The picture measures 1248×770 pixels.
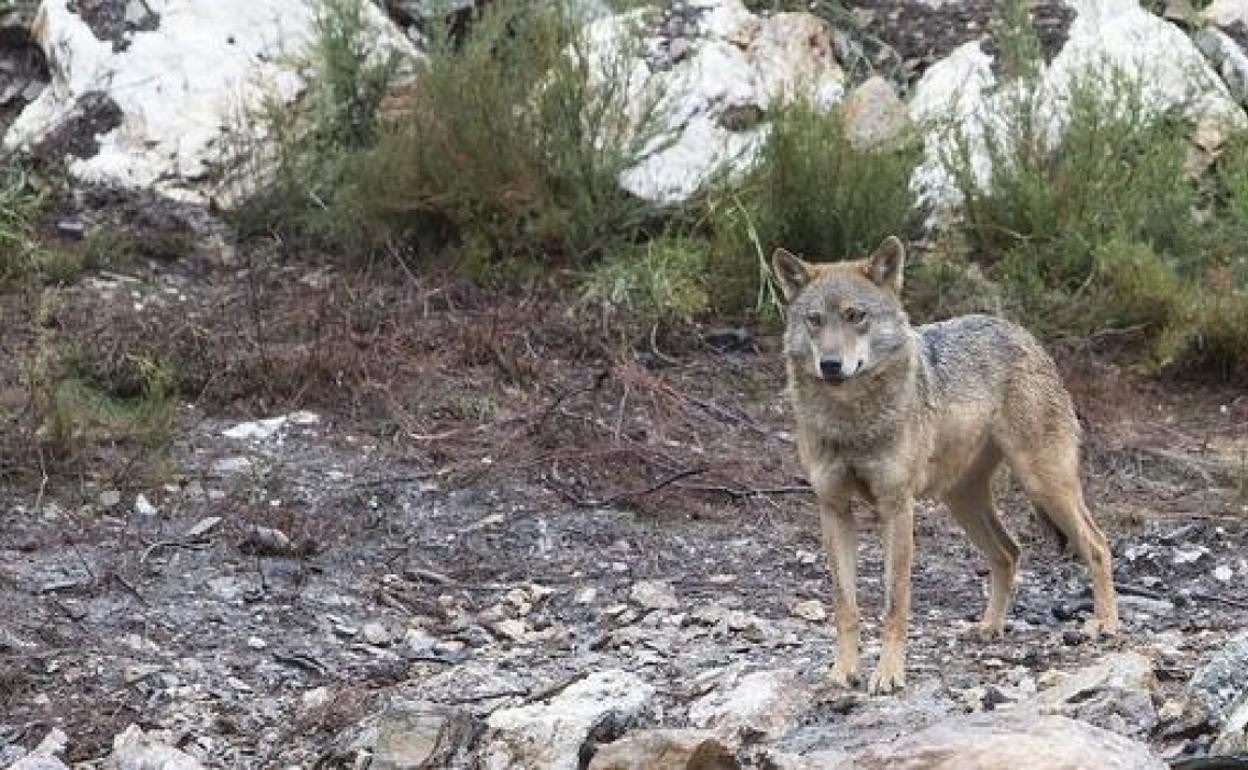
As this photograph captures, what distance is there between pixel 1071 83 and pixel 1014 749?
283 inches

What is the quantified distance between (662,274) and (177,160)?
3.07m

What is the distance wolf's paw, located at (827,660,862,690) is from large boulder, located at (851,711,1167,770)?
1172mm

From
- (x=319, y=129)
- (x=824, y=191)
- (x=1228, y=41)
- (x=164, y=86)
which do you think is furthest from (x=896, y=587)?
(x=1228, y=41)

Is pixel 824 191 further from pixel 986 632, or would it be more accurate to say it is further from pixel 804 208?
pixel 986 632

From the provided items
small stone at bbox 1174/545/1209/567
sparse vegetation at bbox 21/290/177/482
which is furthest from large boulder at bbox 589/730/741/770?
sparse vegetation at bbox 21/290/177/482

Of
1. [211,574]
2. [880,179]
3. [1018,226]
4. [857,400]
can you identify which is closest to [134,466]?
[211,574]

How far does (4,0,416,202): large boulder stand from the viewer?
39.8 feet

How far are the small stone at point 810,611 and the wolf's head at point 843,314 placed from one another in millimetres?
1330

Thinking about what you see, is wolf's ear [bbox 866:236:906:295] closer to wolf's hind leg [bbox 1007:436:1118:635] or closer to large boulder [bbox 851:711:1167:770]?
wolf's hind leg [bbox 1007:436:1118:635]

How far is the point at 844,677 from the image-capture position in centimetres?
666

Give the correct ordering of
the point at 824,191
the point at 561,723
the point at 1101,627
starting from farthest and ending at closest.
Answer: the point at 824,191
the point at 1101,627
the point at 561,723

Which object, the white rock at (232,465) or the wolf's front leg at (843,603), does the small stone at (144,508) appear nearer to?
the white rock at (232,465)

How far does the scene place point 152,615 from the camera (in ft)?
25.0

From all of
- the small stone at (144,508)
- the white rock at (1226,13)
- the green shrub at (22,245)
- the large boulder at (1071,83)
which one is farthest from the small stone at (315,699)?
the white rock at (1226,13)
